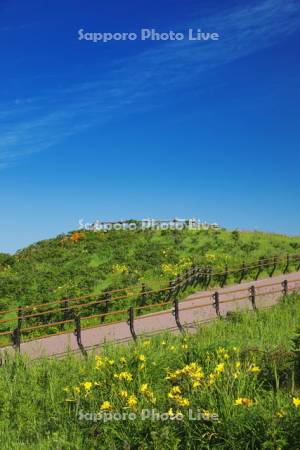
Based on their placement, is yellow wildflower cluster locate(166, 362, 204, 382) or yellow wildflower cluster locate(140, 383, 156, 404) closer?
yellow wildflower cluster locate(140, 383, 156, 404)

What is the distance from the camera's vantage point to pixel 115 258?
36.2 m

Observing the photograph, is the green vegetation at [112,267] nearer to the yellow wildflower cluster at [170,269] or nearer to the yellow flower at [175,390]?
the yellow wildflower cluster at [170,269]

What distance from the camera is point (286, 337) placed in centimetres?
1305

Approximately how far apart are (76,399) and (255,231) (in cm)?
3948

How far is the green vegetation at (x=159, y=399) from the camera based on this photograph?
6879 millimetres

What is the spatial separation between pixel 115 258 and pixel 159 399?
2768 centimetres

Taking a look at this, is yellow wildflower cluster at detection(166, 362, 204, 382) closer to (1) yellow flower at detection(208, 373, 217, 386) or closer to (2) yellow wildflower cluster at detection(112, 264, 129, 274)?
(1) yellow flower at detection(208, 373, 217, 386)

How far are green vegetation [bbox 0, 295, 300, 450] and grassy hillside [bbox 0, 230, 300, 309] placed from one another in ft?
51.9

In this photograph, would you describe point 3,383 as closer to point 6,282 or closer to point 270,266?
point 6,282

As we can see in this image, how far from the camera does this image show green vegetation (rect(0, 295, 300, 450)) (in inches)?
271

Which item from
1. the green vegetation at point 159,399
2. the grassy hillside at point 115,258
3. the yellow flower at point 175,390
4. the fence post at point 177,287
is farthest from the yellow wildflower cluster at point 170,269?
the yellow flower at point 175,390

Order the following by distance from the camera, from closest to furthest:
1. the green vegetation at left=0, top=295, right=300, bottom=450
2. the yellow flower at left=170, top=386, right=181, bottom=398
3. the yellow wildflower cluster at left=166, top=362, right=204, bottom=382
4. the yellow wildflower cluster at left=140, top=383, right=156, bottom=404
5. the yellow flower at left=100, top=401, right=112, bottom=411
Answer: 1. the green vegetation at left=0, top=295, right=300, bottom=450
2. the yellow flower at left=100, top=401, right=112, bottom=411
3. the yellow flower at left=170, top=386, right=181, bottom=398
4. the yellow wildflower cluster at left=140, top=383, right=156, bottom=404
5. the yellow wildflower cluster at left=166, top=362, right=204, bottom=382

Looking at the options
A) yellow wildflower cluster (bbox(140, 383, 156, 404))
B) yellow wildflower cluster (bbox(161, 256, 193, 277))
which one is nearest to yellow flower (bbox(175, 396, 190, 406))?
yellow wildflower cluster (bbox(140, 383, 156, 404))

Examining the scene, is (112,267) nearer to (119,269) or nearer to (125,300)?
(119,269)
